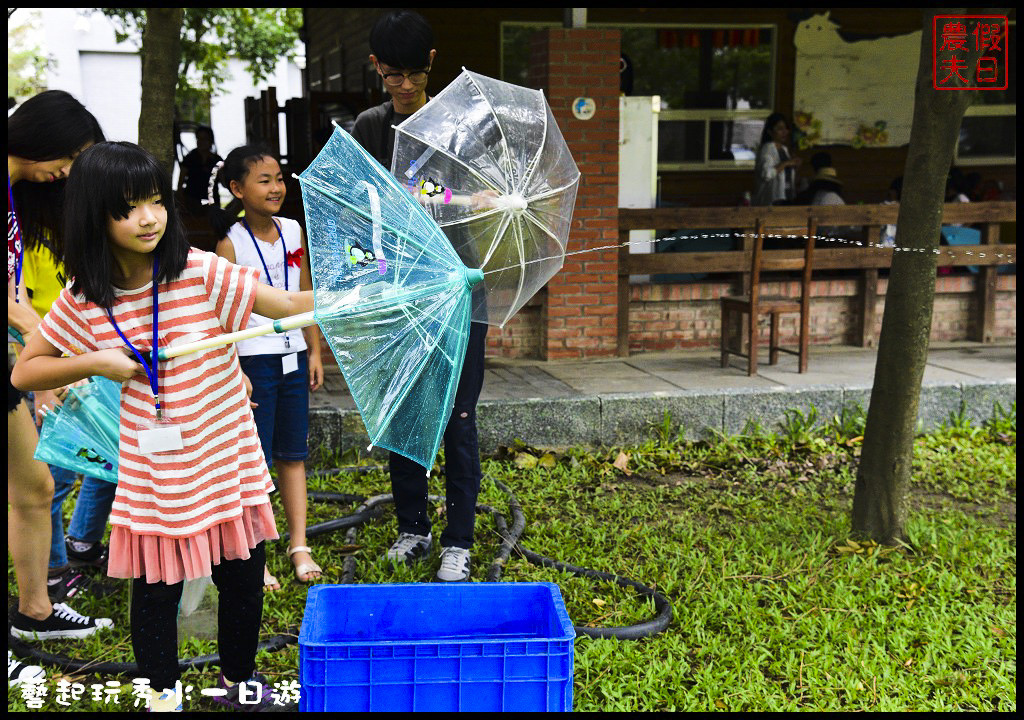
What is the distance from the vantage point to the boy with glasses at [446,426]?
370 cm

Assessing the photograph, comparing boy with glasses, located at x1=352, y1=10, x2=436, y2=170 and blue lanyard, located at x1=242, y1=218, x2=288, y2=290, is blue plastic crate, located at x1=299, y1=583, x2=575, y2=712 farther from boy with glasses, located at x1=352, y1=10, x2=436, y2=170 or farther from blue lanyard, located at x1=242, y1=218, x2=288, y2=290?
boy with glasses, located at x1=352, y1=10, x2=436, y2=170

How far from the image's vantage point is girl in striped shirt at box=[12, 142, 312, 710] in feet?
8.41

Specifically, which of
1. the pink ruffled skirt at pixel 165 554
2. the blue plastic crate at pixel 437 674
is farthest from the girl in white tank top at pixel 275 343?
the blue plastic crate at pixel 437 674

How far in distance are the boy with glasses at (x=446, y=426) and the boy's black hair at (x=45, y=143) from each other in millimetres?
1034

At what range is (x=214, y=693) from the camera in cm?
300

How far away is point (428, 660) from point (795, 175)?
9.55m

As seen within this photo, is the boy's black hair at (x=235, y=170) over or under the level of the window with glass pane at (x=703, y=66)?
under

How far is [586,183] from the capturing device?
24.0ft

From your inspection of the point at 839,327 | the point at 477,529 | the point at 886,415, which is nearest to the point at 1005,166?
the point at 839,327

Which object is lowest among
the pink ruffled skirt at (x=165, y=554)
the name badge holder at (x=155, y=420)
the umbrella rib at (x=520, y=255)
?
the pink ruffled skirt at (x=165, y=554)

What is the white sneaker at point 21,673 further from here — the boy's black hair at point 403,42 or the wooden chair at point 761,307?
the wooden chair at point 761,307

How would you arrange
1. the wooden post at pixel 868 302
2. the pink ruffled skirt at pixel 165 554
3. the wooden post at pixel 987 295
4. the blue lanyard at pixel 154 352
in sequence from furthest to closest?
the wooden post at pixel 987 295 < the wooden post at pixel 868 302 < the pink ruffled skirt at pixel 165 554 < the blue lanyard at pixel 154 352

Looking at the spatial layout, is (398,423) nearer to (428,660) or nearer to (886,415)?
(428,660)

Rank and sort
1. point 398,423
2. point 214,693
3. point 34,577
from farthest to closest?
point 34,577 < point 214,693 < point 398,423
